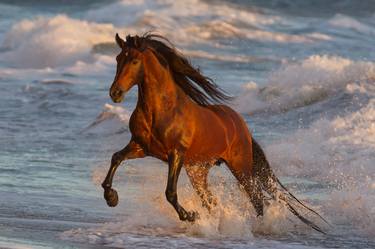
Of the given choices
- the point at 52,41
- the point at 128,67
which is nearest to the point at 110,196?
the point at 128,67

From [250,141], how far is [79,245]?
5.43ft

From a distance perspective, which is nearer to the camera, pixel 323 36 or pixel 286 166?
pixel 286 166

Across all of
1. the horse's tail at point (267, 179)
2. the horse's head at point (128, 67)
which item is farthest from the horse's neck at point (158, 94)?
the horse's tail at point (267, 179)

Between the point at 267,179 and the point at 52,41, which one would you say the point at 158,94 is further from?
the point at 52,41

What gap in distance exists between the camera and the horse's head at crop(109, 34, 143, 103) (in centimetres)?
723

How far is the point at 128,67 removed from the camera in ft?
24.0

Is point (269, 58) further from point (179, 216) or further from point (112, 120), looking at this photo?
point (179, 216)

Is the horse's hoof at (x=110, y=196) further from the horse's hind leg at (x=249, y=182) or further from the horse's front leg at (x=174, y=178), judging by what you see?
the horse's hind leg at (x=249, y=182)

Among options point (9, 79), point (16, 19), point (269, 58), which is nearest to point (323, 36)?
point (269, 58)

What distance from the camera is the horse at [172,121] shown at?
7.41 meters

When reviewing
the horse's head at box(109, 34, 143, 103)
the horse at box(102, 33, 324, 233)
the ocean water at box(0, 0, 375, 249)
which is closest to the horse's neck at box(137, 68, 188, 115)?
the horse at box(102, 33, 324, 233)

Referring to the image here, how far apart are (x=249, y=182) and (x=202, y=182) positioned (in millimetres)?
484

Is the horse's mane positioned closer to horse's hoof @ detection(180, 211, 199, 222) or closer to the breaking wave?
horse's hoof @ detection(180, 211, 199, 222)

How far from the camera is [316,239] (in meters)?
8.24
